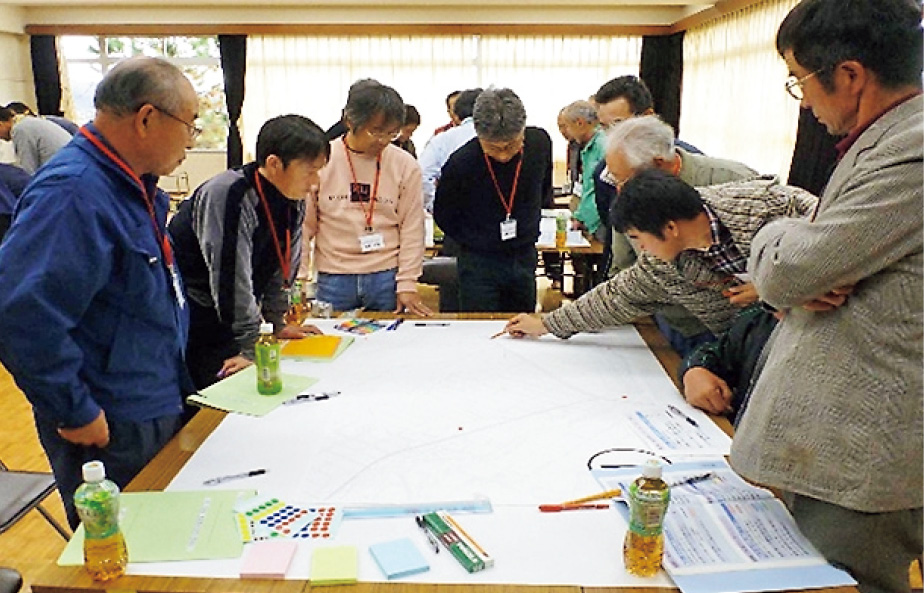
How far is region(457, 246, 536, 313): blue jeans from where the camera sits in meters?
3.03

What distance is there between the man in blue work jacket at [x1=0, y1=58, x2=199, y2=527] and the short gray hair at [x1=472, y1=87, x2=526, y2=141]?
133 centimetres

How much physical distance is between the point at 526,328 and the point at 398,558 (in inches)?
44.3

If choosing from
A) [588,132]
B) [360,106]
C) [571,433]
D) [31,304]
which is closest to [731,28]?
[588,132]

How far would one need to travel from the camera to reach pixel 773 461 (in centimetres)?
113

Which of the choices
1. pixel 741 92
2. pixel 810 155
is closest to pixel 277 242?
pixel 810 155

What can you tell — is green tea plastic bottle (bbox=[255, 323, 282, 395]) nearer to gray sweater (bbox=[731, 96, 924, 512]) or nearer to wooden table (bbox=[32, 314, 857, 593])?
wooden table (bbox=[32, 314, 857, 593])

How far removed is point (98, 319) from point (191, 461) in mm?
322

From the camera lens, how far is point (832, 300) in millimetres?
1054

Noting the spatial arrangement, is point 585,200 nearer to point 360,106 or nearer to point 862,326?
point 360,106

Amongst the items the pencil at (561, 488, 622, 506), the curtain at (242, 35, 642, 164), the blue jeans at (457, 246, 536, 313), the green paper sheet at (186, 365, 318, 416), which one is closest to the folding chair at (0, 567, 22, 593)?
the green paper sheet at (186, 365, 318, 416)

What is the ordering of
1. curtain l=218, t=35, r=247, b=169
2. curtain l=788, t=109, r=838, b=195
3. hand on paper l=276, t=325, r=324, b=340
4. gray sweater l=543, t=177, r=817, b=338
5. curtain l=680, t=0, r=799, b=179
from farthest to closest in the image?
curtain l=218, t=35, r=247, b=169 → curtain l=680, t=0, r=799, b=179 → curtain l=788, t=109, r=838, b=195 → hand on paper l=276, t=325, r=324, b=340 → gray sweater l=543, t=177, r=817, b=338

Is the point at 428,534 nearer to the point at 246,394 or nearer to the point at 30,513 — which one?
the point at 246,394

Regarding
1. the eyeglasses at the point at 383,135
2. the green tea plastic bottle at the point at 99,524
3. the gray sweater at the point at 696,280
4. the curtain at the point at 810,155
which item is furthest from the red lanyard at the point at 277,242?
the curtain at the point at 810,155

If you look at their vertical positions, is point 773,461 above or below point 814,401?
below
